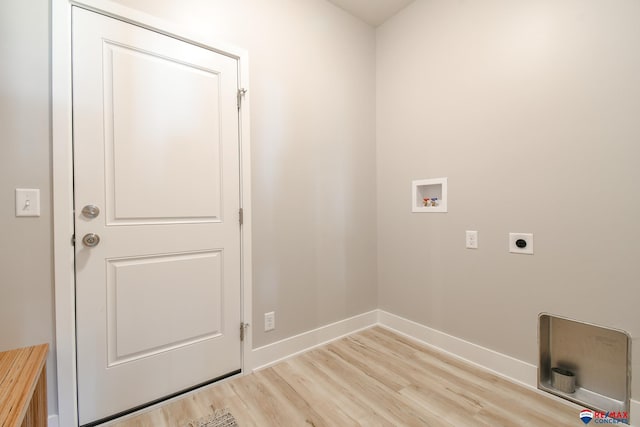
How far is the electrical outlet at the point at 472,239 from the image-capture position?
6.47 ft

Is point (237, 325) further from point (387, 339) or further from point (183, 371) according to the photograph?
point (387, 339)

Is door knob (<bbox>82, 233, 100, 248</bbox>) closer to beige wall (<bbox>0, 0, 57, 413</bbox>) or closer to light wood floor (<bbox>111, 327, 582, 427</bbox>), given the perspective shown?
beige wall (<bbox>0, 0, 57, 413</bbox>)

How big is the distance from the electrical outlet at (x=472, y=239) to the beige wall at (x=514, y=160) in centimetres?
4

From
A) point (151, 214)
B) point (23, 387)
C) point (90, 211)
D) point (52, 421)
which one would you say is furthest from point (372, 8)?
point (52, 421)

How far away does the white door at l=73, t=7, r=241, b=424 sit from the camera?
1.40 m

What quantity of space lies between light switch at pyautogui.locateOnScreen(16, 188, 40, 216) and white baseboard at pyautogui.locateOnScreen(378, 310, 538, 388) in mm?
2536

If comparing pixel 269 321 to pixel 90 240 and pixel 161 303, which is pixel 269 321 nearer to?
pixel 161 303

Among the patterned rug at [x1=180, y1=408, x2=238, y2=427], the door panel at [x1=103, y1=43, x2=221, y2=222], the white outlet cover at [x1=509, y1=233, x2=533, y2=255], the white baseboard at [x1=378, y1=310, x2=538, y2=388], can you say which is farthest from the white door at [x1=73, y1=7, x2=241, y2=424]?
the white outlet cover at [x1=509, y1=233, x2=533, y2=255]

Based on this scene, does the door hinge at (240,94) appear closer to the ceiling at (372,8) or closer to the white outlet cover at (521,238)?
the ceiling at (372,8)

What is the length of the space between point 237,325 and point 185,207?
84 centimetres

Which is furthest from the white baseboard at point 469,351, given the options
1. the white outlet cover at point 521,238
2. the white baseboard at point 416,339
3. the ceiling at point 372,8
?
the ceiling at point 372,8

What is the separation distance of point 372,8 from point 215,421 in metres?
3.16

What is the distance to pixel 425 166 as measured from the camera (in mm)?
2275

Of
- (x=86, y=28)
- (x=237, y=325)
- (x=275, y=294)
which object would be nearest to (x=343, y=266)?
(x=275, y=294)
